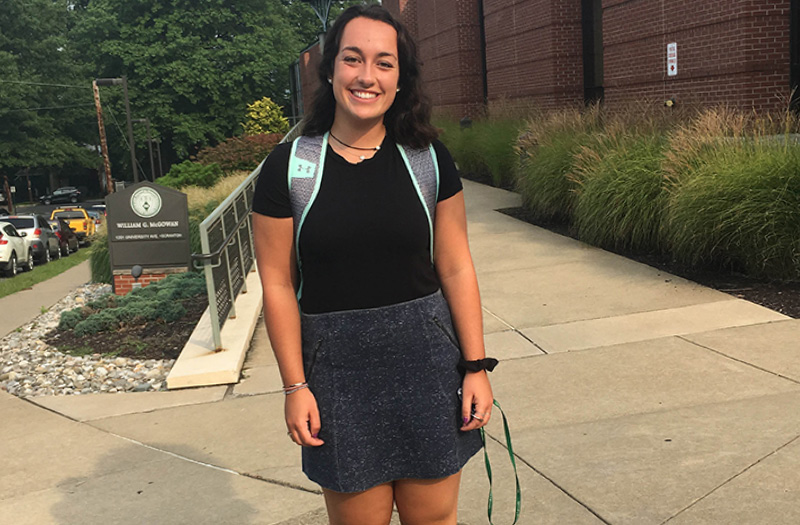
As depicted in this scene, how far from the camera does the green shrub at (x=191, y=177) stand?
19.4 m

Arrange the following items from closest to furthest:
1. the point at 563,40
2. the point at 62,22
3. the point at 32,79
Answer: the point at 563,40 → the point at 32,79 → the point at 62,22

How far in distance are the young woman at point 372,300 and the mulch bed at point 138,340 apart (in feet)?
18.3

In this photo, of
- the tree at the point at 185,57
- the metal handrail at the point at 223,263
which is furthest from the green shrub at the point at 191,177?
the tree at the point at 185,57

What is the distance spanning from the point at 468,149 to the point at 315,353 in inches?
611

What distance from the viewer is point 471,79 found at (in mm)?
23125

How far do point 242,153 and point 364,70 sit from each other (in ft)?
68.0

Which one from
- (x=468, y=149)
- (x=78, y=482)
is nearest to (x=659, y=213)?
(x=78, y=482)

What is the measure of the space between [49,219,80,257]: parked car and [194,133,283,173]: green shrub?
9886mm

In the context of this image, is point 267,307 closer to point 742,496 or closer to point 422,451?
point 422,451

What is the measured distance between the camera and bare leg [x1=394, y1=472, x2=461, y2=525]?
2305 millimetres

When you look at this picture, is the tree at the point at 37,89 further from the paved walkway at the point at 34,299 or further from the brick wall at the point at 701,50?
the brick wall at the point at 701,50

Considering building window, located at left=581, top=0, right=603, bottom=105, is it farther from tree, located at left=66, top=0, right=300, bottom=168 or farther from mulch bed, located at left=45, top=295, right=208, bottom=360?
tree, located at left=66, top=0, right=300, bottom=168

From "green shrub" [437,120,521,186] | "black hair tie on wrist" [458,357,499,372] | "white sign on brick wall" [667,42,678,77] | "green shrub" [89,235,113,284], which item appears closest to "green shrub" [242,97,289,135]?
"green shrub" [437,120,521,186]

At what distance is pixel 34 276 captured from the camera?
20828 millimetres
